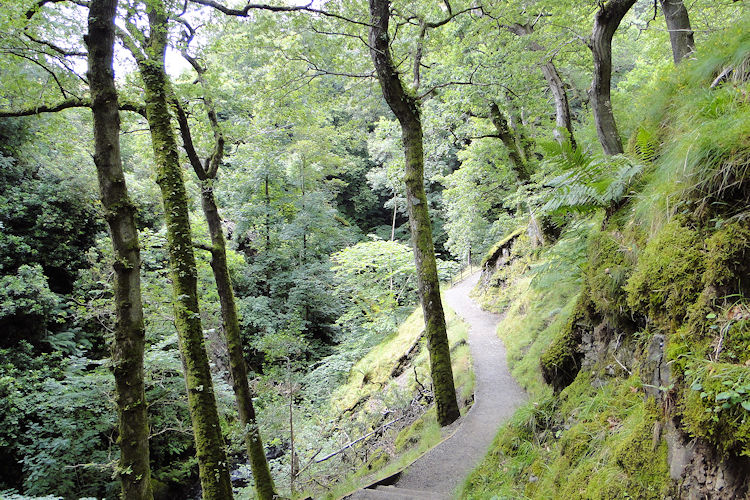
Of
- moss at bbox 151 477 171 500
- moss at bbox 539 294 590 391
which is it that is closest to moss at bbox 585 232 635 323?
moss at bbox 539 294 590 391

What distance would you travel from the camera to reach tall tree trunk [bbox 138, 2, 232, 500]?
5051 millimetres

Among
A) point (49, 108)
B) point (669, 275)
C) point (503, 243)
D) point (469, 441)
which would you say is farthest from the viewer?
point (503, 243)

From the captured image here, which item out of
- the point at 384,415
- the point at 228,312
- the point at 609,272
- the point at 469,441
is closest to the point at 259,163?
the point at 228,312

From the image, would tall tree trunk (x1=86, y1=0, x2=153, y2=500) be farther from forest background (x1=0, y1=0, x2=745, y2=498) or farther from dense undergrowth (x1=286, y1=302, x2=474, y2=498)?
dense undergrowth (x1=286, y1=302, x2=474, y2=498)

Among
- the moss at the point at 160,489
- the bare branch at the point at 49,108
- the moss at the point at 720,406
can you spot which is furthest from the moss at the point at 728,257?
the moss at the point at 160,489

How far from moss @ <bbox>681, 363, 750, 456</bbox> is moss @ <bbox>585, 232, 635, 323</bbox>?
132cm

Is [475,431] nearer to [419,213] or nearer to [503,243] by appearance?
[419,213]

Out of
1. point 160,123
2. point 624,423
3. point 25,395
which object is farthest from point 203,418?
point 25,395

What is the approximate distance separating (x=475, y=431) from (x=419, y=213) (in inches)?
143

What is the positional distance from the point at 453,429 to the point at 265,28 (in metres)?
7.41

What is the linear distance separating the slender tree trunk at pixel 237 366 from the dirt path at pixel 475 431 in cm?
269

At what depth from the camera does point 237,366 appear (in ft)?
22.9

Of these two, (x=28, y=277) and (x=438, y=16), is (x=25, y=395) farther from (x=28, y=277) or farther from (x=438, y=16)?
(x=438, y=16)

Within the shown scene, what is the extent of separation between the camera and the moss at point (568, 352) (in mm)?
3920
